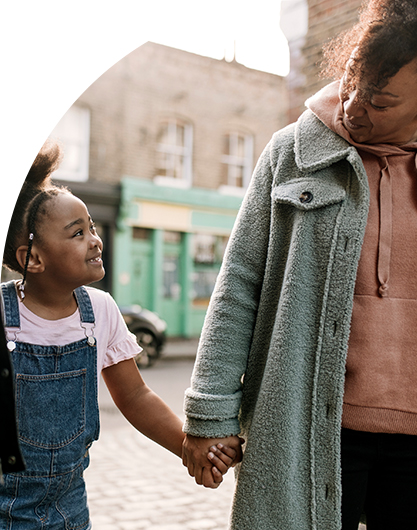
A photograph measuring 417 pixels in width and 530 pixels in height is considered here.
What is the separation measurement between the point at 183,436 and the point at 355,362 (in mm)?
578

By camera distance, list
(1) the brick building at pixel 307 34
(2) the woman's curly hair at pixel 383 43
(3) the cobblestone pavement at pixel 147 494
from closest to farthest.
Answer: (2) the woman's curly hair at pixel 383 43
(3) the cobblestone pavement at pixel 147 494
(1) the brick building at pixel 307 34

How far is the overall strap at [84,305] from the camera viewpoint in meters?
1.69

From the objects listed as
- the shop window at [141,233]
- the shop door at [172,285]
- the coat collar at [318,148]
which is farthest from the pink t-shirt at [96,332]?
the shop door at [172,285]

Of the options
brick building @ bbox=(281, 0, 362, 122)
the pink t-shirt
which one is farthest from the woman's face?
brick building @ bbox=(281, 0, 362, 122)

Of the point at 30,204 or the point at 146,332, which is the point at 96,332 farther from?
A: the point at 146,332

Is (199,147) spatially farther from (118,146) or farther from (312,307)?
(312,307)

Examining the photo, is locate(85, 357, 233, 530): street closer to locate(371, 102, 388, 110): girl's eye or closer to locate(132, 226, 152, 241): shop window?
locate(371, 102, 388, 110): girl's eye

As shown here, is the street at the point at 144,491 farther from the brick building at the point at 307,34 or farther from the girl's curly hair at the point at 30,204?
the brick building at the point at 307,34

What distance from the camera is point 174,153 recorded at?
52.6ft

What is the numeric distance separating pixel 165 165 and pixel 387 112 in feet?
48.4

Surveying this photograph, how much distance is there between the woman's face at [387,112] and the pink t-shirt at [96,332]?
85 cm

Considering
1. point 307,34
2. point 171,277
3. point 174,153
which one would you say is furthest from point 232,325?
point 174,153

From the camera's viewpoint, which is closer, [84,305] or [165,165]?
[84,305]

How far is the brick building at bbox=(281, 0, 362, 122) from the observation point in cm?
466
